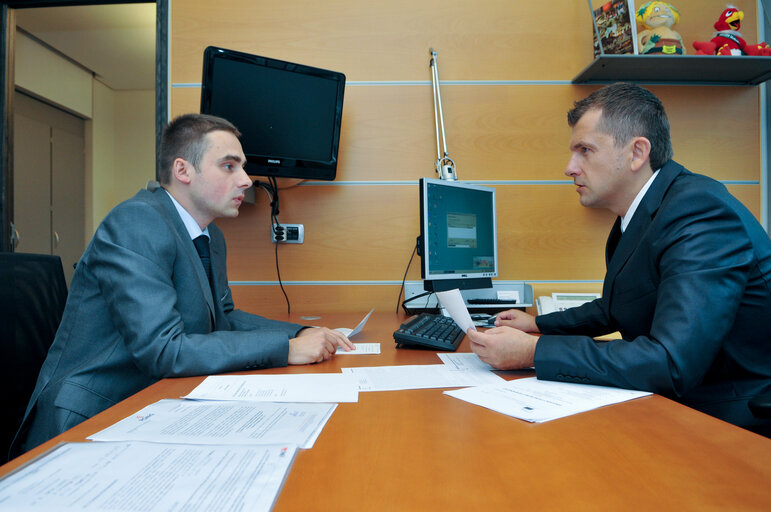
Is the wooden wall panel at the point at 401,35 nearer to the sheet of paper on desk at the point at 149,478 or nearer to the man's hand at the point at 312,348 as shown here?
the man's hand at the point at 312,348

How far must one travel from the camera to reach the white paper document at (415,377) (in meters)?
0.87

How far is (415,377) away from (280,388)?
25 centimetres

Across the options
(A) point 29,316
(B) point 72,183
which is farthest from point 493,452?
(B) point 72,183

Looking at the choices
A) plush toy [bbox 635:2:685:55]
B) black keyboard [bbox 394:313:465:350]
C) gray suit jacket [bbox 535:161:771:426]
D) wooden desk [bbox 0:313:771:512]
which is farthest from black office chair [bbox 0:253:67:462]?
plush toy [bbox 635:2:685:55]

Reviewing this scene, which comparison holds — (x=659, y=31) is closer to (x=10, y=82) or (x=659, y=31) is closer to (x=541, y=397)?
(x=541, y=397)

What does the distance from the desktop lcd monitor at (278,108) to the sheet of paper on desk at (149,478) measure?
1425 millimetres

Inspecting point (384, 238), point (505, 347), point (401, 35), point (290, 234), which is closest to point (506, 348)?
point (505, 347)

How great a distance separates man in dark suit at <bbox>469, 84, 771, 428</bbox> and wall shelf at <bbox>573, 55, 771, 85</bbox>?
784 mm

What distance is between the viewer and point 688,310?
2.77 feet

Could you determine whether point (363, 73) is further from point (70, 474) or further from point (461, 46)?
point (70, 474)

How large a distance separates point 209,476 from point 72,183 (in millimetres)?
5410

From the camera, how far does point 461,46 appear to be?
2.18m

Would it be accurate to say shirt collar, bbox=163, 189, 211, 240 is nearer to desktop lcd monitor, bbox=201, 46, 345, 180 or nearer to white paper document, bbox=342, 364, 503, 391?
desktop lcd monitor, bbox=201, 46, 345, 180

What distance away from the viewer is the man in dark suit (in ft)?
2.75
